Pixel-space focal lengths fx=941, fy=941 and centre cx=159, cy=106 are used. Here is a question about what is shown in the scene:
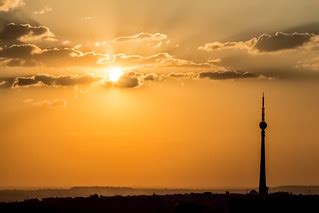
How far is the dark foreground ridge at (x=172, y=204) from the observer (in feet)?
307

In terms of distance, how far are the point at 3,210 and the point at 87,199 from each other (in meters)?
29.9

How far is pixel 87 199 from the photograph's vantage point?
12625 cm

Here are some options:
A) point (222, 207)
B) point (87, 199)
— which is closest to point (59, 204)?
point (87, 199)

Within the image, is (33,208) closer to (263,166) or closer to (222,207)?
(222,207)

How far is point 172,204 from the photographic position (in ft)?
408

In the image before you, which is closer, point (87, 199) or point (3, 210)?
point (3, 210)

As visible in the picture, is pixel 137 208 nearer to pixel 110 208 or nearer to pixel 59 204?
pixel 110 208

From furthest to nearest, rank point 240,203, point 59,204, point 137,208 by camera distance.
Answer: point 137,208 → point 59,204 → point 240,203

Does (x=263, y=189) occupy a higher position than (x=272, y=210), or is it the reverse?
(x=263, y=189)

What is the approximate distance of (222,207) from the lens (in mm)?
124062

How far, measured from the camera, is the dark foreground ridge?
93.6m

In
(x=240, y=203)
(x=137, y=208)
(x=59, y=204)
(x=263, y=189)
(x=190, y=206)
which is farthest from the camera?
(x=263, y=189)

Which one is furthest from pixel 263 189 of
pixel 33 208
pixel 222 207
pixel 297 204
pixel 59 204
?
pixel 33 208

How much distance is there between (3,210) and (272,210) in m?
27.6
